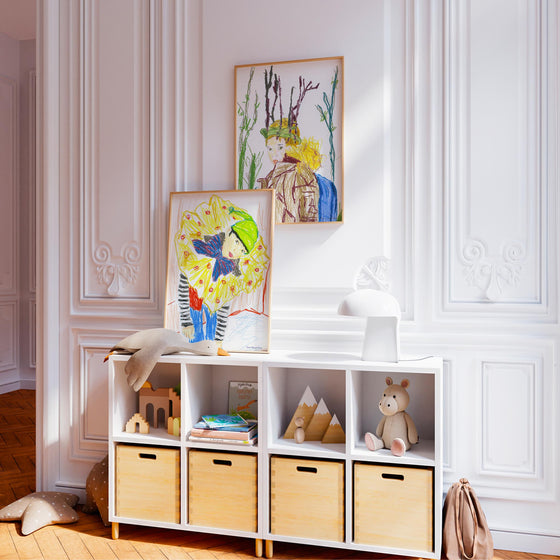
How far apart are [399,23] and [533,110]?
0.70 metres

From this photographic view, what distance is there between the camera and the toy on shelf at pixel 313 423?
96.2 inches

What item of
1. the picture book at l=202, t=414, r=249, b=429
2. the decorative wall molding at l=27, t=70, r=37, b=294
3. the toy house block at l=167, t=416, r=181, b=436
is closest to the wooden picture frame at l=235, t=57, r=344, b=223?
the picture book at l=202, t=414, r=249, b=429

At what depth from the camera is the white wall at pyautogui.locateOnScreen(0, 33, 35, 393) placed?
5371mm

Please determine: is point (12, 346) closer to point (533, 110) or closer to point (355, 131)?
point (355, 131)

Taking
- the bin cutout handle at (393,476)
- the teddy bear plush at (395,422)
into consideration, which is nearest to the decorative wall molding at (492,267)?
the teddy bear plush at (395,422)

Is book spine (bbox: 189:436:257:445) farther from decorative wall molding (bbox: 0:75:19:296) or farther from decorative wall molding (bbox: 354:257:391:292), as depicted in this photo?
decorative wall molding (bbox: 0:75:19:296)


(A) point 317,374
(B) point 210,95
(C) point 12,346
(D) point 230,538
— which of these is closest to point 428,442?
(A) point 317,374

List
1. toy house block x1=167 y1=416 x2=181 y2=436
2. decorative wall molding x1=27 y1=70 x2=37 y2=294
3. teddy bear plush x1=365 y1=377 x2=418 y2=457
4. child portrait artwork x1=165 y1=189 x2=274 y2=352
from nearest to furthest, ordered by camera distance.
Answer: teddy bear plush x1=365 y1=377 x2=418 y2=457, toy house block x1=167 y1=416 x2=181 y2=436, child portrait artwork x1=165 y1=189 x2=274 y2=352, decorative wall molding x1=27 y1=70 x2=37 y2=294

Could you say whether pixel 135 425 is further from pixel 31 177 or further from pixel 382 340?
pixel 31 177

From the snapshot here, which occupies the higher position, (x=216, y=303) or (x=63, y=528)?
(x=216, y=303)

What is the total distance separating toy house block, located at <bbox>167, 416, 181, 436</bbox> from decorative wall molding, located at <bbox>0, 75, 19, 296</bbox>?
347cm

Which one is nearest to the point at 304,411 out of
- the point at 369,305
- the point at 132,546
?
the point at 369,305

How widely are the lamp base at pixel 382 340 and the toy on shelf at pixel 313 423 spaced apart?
1.01ft

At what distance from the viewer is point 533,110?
243cm
